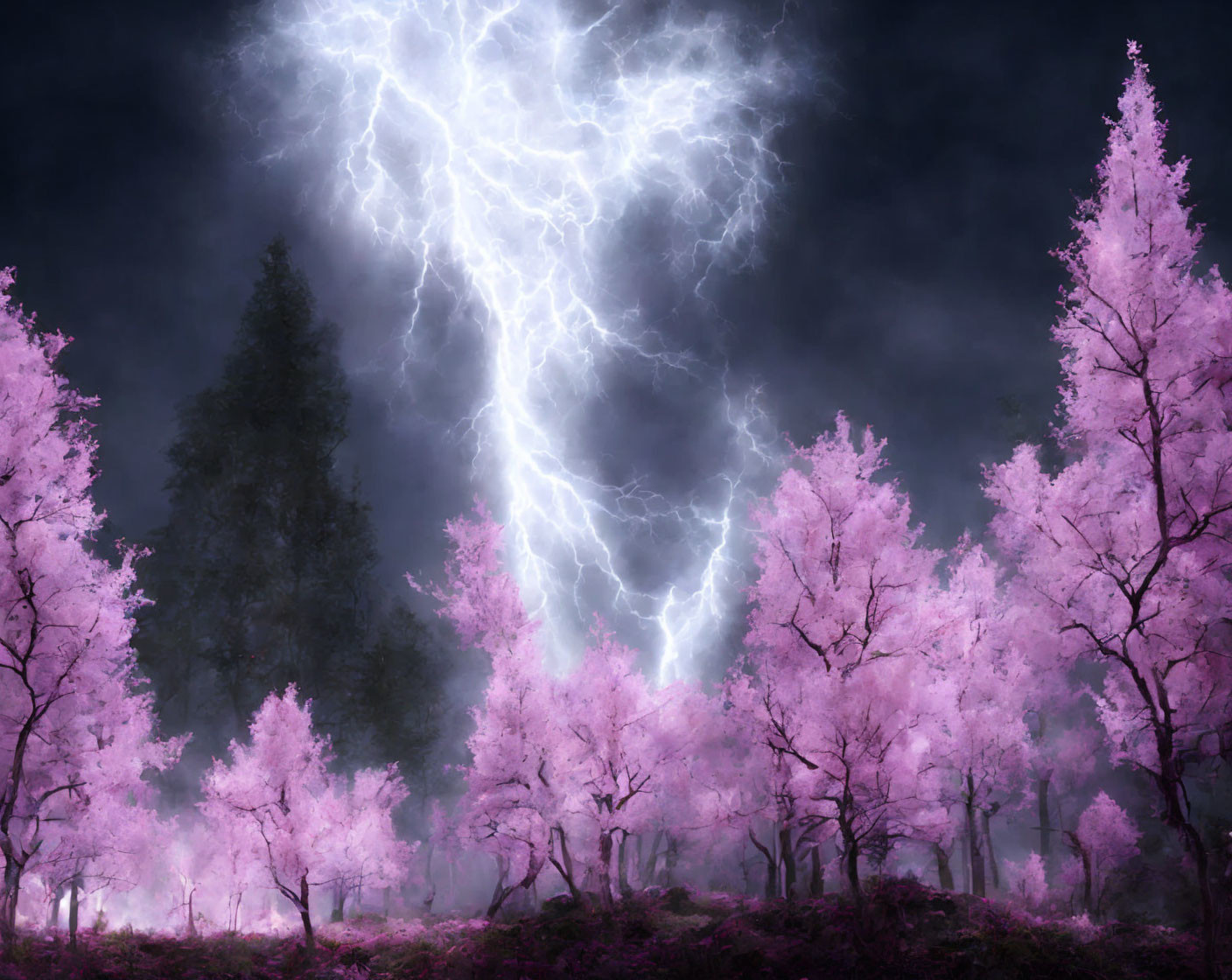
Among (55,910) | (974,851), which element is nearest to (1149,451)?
(974,851)

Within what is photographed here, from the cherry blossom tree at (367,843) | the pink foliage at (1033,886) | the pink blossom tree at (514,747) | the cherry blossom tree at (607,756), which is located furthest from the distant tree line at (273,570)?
the pink foliage at (1033,886)

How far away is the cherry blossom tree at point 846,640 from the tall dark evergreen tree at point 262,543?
15.4 metres

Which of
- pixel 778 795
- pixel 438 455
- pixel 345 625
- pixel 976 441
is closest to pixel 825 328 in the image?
pixel 976 441

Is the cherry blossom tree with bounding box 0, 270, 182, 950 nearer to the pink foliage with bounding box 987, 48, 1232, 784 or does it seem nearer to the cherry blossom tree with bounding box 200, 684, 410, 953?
the cherry blossom tree with bounding box 200, 684, 410, 953

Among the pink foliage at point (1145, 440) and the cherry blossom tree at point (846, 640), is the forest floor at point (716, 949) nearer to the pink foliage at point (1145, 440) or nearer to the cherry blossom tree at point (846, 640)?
the cherry blossom tree at point (846, 640)

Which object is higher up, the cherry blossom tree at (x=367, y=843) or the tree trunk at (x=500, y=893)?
the cherry blossom tree at (x=367, y=843)

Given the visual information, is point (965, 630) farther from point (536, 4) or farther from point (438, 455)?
point (536, 4)

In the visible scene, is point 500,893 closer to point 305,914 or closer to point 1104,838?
point 305,914

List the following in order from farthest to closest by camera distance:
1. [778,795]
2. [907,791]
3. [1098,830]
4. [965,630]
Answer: [1098,830], [965,630], [778,795], [907,791]

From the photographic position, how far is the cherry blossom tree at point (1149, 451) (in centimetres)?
881

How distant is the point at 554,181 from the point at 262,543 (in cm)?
2961

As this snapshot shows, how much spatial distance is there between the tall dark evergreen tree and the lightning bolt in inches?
545

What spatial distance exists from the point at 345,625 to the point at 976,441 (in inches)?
1226

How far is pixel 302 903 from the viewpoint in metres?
12.2
